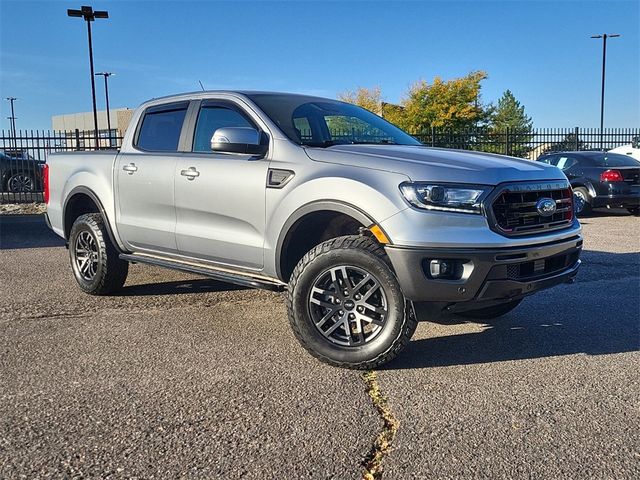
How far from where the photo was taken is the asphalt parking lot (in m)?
2.65

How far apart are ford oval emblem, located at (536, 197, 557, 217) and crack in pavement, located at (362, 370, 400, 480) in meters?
1.49

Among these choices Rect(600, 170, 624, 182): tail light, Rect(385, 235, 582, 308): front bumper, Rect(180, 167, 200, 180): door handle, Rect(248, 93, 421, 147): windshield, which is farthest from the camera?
Rect(600, 170, 624, 182): tail light

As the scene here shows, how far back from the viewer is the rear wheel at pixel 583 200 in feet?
41.6

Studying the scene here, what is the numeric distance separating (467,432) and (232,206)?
7.68 ft

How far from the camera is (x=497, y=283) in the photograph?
3518 millimetres

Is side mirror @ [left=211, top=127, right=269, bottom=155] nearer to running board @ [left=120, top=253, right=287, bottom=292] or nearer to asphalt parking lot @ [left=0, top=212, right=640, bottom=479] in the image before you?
running board @ [left=120, top=253, right=287, bottom=292]

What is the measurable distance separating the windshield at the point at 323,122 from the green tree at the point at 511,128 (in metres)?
14.5

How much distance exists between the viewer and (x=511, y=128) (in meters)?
29.5

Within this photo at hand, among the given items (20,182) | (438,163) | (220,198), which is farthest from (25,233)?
(438,163)

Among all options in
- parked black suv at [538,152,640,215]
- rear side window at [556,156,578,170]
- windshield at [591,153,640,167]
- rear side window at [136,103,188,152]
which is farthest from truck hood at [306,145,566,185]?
rear side window at [556,156,578,170]

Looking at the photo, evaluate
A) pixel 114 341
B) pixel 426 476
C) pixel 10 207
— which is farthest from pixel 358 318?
pixel 10 207

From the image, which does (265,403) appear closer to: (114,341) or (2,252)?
(114,341)

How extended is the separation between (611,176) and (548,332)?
9064 millimetres

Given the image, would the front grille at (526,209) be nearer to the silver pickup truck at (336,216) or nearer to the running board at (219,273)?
the silver pickup truck at (336,216)
